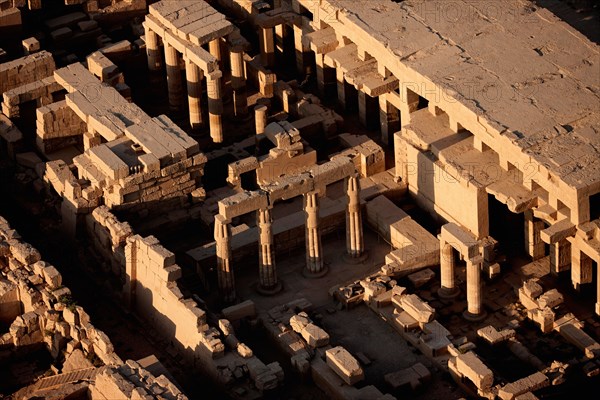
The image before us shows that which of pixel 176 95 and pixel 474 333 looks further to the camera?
pixel 176 95

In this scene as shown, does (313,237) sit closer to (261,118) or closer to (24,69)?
(261,118)

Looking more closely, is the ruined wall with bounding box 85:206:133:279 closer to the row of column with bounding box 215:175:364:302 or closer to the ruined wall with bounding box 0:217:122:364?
the ruined wall with bounding box 0:217:122:364

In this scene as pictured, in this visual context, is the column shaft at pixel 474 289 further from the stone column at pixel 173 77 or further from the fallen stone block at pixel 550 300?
the stone column at pixel 173 77

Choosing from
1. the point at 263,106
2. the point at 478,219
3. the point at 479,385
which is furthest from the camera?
the point at 263,106

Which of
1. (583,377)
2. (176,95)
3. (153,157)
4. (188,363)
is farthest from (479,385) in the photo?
(176,95)

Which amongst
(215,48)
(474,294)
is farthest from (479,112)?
(215,48)

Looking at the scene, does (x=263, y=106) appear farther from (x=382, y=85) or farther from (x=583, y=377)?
(x=583, y=377)
